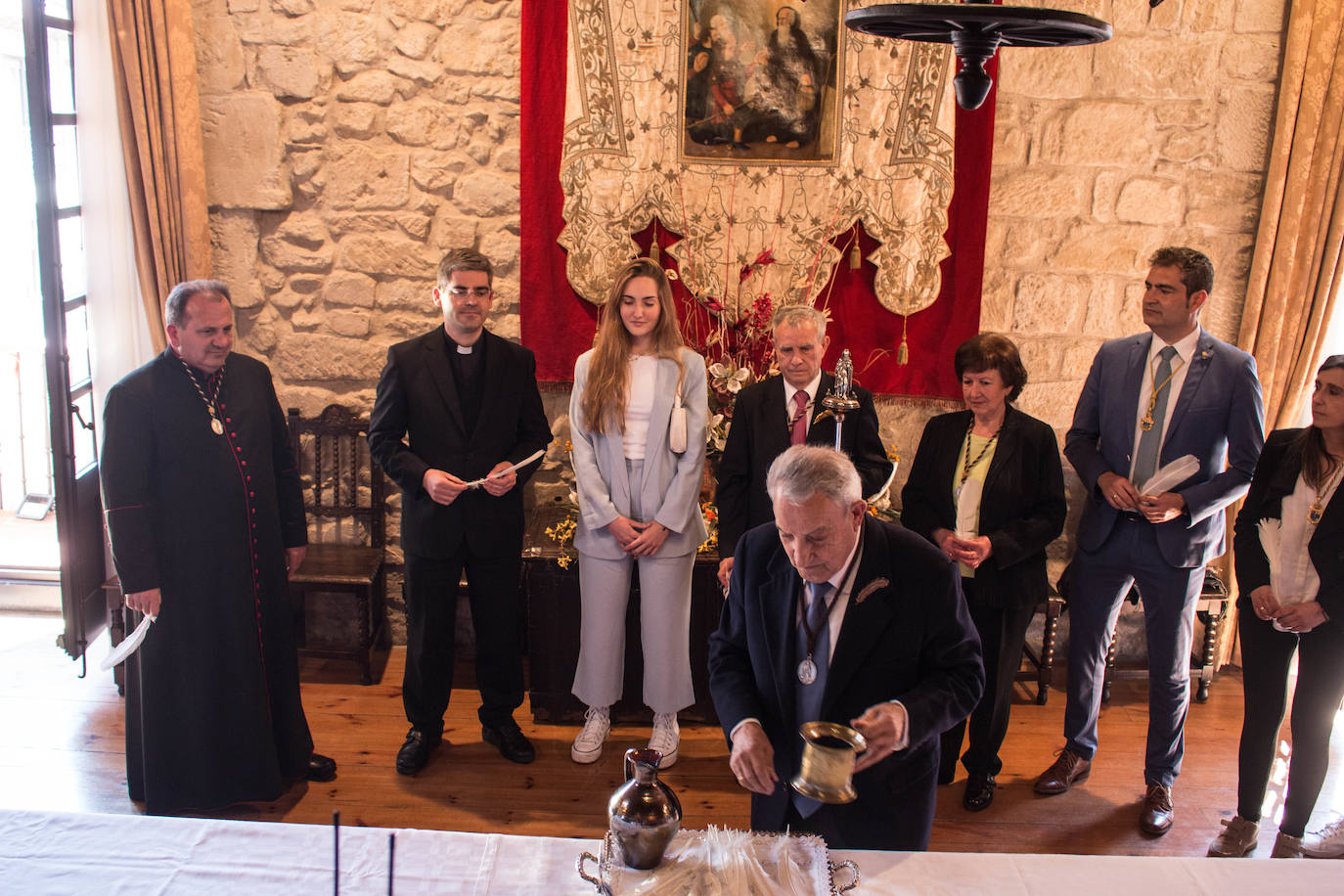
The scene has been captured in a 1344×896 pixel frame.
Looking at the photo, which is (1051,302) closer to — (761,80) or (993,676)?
(761,80)

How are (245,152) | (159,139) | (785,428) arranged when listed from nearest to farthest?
1. (785,428)
2. (159,139)
3. (245,152)

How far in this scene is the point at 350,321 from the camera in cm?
454

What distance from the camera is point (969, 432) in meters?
3.46

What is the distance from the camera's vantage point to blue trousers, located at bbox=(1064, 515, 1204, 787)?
11.2 ft

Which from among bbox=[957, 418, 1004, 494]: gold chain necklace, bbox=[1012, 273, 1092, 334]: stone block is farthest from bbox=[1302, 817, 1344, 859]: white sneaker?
bbox=[1012, 273, 1092, 334]: stone block

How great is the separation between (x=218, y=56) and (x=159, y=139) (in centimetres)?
48

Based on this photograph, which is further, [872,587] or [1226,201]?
[1226,201]

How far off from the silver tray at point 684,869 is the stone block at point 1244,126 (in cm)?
397

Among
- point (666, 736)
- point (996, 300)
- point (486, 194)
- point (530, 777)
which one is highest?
point (486, 194)

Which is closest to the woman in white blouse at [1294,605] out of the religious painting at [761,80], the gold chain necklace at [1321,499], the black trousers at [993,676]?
the gold chain necklace at [1321,499]

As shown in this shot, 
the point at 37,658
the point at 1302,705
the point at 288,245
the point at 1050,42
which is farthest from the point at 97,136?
the point at 1302,705

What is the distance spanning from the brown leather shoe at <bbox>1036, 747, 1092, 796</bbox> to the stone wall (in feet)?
4.58

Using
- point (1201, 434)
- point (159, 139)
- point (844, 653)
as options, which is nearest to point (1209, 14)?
point (1201, 434)

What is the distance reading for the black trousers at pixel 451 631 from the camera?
361cm
